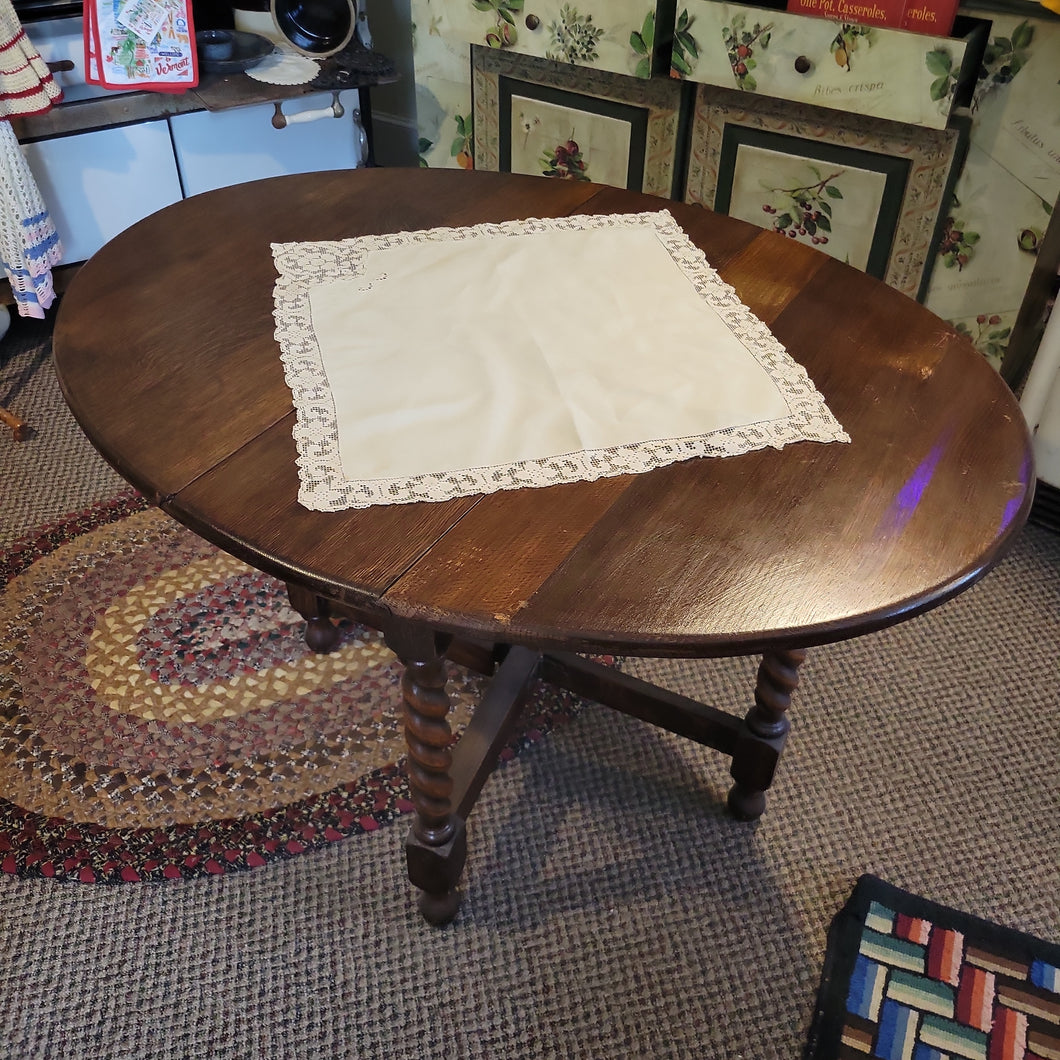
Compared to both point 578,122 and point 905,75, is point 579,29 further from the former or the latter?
point 905,75

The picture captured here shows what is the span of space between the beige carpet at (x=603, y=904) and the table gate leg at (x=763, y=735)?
44 millimetres

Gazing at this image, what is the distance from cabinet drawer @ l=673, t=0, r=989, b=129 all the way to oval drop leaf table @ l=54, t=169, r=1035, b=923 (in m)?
0.49

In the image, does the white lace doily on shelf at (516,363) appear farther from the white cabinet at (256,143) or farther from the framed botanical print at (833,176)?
the white cabinet at (256,143)

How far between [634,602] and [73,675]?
3.50 feet

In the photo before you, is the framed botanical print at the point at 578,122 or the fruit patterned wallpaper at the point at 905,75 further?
the framed botanical print at the point at 578,122

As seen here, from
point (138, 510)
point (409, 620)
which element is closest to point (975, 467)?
point (409, 620)

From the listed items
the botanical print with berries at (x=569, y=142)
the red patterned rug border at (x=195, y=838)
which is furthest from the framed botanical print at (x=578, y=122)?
the red patterned rug border at (x=195, y=838)

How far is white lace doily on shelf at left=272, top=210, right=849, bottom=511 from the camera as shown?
2.82 feet

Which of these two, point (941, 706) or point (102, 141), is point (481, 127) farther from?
point (941, 706)

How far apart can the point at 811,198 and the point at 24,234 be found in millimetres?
1484

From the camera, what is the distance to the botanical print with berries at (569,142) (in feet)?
6.25

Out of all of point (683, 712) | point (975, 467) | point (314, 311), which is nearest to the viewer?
point (975, 467)

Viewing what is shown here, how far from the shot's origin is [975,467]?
2.84 feet

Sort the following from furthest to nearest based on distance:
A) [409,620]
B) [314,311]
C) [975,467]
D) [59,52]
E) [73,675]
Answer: [59,52] < [73,675] < [314,311] < [975,467] < [409,620]
